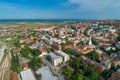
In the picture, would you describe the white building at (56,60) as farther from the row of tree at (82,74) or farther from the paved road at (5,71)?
the paved road at (5,71)

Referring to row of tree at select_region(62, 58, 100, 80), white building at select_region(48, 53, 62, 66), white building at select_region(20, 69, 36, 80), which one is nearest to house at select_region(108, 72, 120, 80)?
row of tree at select_region(62, 58, 100, 80)

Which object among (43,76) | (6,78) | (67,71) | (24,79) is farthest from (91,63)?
(6,78)

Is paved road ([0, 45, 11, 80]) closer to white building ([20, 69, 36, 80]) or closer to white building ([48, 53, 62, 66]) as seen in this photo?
white building ([20, 69, 36, 80])

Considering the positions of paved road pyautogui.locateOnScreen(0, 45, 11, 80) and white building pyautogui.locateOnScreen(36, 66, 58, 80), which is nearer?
white building pyautogui.locateOnScreen(36, 66, 58, 80)

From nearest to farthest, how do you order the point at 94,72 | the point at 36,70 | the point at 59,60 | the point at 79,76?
the point at 79,76
the point at 94,72
the point at 36,70
the point at 59,60

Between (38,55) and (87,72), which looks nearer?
(87,72)

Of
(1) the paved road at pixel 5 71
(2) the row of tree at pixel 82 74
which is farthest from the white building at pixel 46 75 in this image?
(1) the paved road at pixel 5 71

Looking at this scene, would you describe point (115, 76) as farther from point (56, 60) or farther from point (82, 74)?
point (56, 60)

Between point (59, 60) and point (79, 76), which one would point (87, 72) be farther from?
point (59, 60)

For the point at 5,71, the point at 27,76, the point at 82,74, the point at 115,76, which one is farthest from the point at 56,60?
the point at 115,76

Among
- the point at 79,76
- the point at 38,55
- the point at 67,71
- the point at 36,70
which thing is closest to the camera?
the point at 79,76

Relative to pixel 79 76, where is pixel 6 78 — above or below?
below
